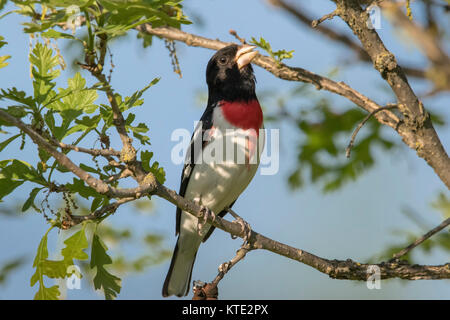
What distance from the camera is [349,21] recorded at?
3.79 meters

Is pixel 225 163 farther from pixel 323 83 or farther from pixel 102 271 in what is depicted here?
pixel 102 271

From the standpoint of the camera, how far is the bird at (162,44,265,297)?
16.4 feet

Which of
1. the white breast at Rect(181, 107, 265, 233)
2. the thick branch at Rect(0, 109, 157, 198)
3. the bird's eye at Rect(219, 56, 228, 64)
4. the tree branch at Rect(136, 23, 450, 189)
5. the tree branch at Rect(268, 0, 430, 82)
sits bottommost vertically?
the thick branch at Rect(0, 109, 157, 198)

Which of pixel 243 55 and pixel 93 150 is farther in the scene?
pixel 243 55

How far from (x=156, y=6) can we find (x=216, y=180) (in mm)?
2319

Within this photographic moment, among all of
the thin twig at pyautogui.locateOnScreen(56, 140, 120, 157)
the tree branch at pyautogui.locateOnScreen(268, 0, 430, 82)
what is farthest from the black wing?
the thin twig at pyautogui.locateOnScreen(56, 140, 120, 157)

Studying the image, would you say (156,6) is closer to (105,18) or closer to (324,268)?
(105,18)

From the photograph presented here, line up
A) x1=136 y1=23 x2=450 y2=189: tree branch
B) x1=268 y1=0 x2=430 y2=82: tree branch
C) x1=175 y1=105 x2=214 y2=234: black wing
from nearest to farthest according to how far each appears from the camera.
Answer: x1=136 y1=23 x2=450 y2=189: tree branch < x1=268 y1=0 x2=430 y2=82: tree branch < x1=175 y1=105 x2=214 y2=234: black wing

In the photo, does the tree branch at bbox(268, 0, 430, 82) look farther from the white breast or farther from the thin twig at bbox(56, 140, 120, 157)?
the thin twig at bbox(56, 140, 120, 157)

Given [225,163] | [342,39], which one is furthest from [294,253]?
[342,39]

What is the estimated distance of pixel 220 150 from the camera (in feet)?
16.4

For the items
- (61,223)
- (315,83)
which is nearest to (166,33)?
(315,83)

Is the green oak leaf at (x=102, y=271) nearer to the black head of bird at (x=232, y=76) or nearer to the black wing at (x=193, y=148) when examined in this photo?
the black wing at (x=193, y=148)

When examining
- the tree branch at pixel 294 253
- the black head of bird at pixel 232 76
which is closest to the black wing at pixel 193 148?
the black head of bird at pixel 232 76
